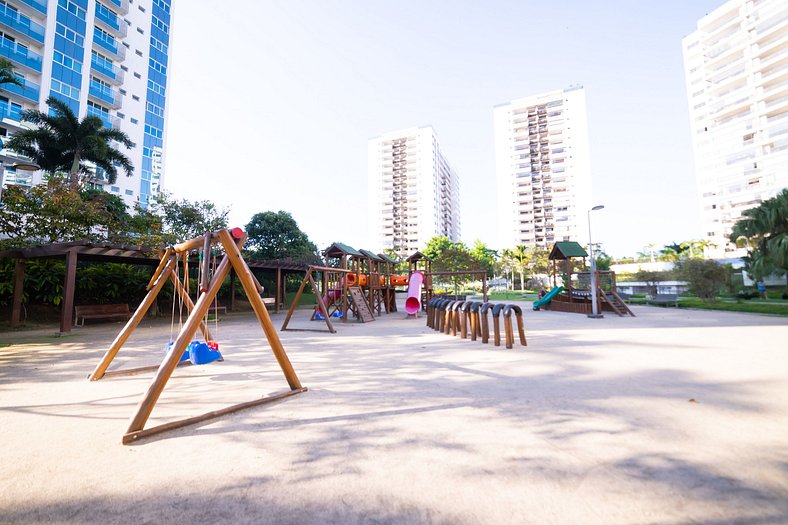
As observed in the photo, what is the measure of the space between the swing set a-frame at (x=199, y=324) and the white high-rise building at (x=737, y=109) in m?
67.1

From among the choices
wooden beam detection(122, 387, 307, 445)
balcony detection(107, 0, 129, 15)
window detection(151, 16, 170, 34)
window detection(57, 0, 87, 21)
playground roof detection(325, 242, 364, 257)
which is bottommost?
wooden beam detection(122, 387, 307, 445)

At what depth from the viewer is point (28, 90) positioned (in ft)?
95.5

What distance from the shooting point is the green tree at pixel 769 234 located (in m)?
18.9

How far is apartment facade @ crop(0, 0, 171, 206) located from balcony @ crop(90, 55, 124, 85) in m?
0.10

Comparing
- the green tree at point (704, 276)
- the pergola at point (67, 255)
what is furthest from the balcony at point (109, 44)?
the green tree at point (704, 276)

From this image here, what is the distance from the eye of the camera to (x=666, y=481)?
2.37 metres

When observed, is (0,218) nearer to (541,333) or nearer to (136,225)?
(136,225)

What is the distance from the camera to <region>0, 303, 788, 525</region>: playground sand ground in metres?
2.09

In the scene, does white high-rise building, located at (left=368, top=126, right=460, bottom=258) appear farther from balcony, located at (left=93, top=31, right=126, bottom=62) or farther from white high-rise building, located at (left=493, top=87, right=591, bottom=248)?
balcony, located at (left=93, top=31, right=126, bottom=62)

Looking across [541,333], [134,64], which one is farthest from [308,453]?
[134,64]

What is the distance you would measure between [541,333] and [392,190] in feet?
309

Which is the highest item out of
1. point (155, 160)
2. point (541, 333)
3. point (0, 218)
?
point (155, 160)

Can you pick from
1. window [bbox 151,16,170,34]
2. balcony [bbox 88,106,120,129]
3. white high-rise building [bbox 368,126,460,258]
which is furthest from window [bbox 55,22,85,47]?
white high-rise building [bbox 368,126,460,258]

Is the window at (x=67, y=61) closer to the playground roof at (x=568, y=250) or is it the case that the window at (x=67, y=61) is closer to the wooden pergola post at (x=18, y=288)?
the wooden pergola post at (x=18, y=288)
